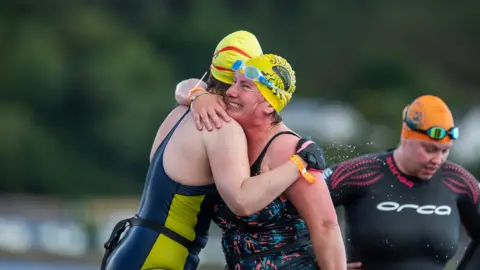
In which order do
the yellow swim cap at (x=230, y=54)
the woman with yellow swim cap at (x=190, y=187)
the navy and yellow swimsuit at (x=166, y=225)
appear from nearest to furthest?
the woman with yellow swim cap at (x=190, y=187) → the navy and yellow swimsuit at (x=166, y=225) → the yellow swim cap at (x=230, y=54)

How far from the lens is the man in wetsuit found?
663cm

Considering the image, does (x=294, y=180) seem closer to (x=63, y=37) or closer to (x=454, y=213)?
(x=454, y=213)

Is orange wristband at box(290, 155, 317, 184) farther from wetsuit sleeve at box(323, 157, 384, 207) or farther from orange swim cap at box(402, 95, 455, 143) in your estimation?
orange swim cap at box(402, 95, 455, 143)

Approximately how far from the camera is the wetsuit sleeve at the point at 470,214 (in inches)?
267

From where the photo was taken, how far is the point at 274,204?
5.07 meters

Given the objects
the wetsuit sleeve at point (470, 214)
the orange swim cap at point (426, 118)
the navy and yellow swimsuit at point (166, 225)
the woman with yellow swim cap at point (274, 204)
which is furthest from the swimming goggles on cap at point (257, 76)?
the wetsuit sleeve at point (470, 214)

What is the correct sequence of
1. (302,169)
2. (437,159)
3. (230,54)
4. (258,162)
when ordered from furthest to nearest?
(437,159) < (230,54) < (258,162) < (302,169)

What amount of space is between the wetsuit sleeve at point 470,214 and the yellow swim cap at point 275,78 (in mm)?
2071

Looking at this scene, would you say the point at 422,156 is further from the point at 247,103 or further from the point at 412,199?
the point at 247,103

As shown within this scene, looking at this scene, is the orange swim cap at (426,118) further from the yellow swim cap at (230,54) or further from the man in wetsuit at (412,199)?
the yellow swim cap at (230,54)

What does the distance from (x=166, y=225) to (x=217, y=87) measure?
0.77 meters

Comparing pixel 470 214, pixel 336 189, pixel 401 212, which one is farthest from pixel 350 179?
pixel 470 214

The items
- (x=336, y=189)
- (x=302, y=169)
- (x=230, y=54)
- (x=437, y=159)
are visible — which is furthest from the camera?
(x=336, y=189)

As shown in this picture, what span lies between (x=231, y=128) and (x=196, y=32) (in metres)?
29.8
